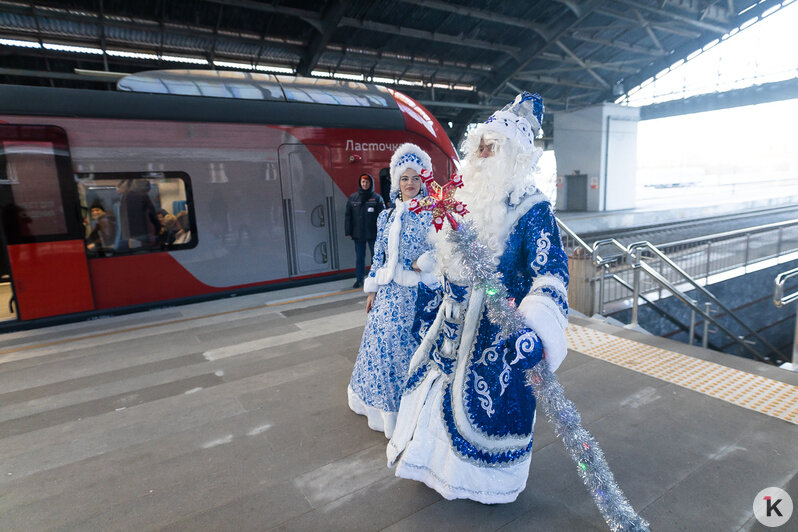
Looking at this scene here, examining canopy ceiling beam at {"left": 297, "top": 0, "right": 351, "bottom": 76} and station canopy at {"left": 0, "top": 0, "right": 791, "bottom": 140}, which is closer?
station canopy at {"left": 0, "top": 0, "right": 791, "bottom": 140}

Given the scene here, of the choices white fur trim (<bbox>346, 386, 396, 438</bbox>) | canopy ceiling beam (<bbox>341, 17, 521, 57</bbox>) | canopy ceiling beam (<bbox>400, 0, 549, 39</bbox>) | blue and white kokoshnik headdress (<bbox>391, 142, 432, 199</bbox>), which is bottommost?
white fur trim (<bbox>346, 386, 396, 438</bbox>)

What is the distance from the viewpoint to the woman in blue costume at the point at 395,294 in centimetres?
289

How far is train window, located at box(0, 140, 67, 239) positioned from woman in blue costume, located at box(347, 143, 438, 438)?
14.9ft

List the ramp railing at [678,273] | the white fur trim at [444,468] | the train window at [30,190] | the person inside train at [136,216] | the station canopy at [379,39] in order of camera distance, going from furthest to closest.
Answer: the station canopy at [379,39]
the person inside train at [136,216]
the ramp railing at [678,273]
the train window at [30,190]
the white fur trim at [444,468]

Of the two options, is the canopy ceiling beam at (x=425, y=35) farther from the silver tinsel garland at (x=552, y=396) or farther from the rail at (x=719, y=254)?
the silver tinsel garland at (x=552, y=396)

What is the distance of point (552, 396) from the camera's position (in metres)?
1.85

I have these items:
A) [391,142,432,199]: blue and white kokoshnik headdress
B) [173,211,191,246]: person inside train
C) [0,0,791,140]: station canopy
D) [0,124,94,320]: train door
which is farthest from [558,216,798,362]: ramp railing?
[0,0,791,140]: station canopy

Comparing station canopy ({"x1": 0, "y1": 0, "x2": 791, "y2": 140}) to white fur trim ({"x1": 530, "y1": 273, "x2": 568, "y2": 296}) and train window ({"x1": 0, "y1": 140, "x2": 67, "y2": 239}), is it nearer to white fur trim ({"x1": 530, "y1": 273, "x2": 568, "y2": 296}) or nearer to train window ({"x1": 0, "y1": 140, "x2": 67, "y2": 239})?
train window ({"x1": 0, "y1": 140, "x2": 67, "y2": 239})

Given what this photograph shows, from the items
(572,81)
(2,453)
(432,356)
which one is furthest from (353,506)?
(572,81)

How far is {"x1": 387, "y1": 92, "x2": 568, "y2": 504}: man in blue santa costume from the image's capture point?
191 centimetres

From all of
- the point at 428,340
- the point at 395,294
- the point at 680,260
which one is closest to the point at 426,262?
the point at 395,294

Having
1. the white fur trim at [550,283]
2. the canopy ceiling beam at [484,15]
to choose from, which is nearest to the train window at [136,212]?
the white fur trim at [550,283]

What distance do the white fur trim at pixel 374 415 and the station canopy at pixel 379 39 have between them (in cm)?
550

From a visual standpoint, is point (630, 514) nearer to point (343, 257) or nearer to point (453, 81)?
point (343, 257)
